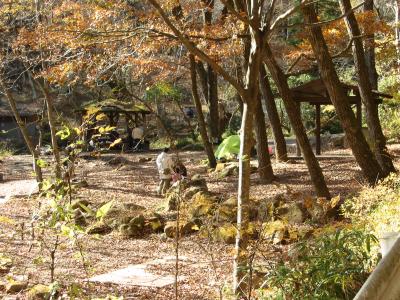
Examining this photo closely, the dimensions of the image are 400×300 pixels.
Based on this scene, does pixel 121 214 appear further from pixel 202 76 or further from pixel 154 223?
pixel 202 76

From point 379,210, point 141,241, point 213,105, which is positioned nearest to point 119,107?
point 213,105

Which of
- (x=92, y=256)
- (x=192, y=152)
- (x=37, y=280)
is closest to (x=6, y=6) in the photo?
(x=92, y=256)

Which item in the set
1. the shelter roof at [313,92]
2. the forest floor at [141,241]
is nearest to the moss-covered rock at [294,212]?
the forest floor at [141,241]

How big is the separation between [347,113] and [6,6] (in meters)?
8.85

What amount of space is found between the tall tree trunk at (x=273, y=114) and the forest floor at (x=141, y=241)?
0.54 meters

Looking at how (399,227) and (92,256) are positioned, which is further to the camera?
(92,256)

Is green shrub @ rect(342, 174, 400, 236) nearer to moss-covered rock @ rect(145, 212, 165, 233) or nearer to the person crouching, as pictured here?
moss-covered rock @ rect(145, 212, 165, 233)

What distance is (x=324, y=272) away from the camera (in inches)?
165

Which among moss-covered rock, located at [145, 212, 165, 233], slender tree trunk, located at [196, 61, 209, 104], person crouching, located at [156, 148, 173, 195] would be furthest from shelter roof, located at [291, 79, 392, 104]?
moss-covered rock, located at [145, 212, 165, 233]

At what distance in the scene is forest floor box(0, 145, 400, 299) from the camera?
255 inches

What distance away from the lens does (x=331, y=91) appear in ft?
33.5

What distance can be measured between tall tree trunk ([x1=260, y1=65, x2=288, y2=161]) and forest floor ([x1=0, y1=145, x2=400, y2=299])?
536 millimetres

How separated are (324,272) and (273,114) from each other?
1123 centimetres

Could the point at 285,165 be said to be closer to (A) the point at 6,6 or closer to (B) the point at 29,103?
(A) the point at 6,6
